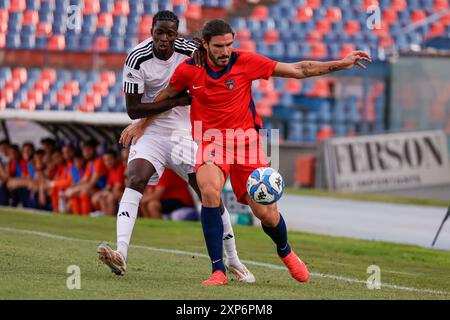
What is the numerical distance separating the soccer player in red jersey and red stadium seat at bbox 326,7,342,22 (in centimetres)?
2231

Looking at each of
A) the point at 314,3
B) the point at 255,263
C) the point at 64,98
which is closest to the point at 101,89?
the point at 64,98

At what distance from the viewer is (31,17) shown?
28.5 meters

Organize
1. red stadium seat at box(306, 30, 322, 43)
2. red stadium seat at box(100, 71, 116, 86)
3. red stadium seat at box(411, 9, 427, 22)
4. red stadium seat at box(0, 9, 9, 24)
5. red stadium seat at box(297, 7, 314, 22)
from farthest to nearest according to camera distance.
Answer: red stadium seat at box(411, 9, 427, 22) < red stadium seat at box(297, 7, 314, 22) < red stadium seat at box(306, 30, 322, 43) < red stadium seat at box(0, 9, 9, 24) < red stadium seat at box(100, 71, 116, 86)

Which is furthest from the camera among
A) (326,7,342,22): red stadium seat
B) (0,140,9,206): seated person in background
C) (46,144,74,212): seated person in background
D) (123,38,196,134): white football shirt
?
(326,7,342,22): red stadium seat

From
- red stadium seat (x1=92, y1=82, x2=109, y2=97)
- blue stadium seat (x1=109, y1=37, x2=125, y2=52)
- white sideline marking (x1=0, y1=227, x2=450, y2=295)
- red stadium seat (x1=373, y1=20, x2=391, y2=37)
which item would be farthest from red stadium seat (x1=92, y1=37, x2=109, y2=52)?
white sideline marking (x1=0, y1=227, x2=450, y2=295)

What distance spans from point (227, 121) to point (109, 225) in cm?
Answer: 812

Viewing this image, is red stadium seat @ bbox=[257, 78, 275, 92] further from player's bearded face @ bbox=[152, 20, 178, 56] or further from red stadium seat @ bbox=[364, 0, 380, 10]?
player's bearded face @ bbox=[152, 20, 178, 56]

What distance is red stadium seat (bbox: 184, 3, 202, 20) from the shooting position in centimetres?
2906

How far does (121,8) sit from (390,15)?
7245 mm

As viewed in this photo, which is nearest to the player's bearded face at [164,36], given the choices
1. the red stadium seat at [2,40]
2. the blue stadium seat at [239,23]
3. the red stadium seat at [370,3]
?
the red stadium seat at [2,40]

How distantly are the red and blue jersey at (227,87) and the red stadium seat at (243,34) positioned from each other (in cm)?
2109

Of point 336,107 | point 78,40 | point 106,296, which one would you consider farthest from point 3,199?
point 106,296

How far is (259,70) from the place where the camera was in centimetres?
825
